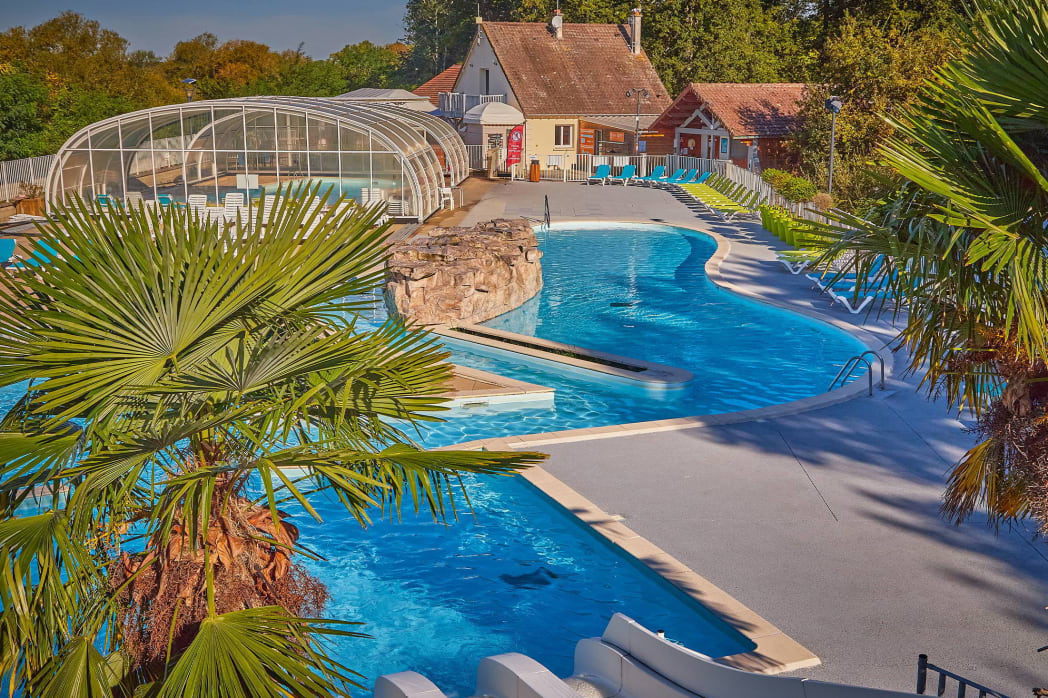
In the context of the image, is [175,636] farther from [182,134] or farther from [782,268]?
[182,134]

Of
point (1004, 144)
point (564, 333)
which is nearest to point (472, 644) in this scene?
point (1004, 144)

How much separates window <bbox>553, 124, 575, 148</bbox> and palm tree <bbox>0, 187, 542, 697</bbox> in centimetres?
3864

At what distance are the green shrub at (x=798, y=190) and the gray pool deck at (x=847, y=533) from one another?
17190 millimetres

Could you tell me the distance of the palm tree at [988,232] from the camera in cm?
428

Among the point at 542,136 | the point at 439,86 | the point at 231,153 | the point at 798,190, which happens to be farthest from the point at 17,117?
the point at 439,86

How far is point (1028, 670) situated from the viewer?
20.3ft

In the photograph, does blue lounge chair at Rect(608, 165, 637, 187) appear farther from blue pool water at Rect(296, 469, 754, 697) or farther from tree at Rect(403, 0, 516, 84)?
tree at Rect(403, 0, 516, 84)

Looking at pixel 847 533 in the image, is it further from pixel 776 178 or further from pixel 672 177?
pixel 672 177

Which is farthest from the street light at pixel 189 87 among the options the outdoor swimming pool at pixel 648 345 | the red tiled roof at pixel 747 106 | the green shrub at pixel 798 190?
the green shrub at pixel 798 190

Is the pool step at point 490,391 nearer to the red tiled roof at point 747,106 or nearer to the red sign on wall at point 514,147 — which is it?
the red tiled roof at point 747,106

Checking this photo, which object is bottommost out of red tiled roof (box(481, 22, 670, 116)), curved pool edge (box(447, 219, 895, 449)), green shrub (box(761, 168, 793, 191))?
curved pool edge (box(447, 219, 895, 449))

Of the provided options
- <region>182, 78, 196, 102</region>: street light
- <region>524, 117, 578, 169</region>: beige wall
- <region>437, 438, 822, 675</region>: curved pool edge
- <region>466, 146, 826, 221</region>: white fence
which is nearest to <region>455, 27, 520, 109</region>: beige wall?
<region>524, 117, 578, 169</region>: beige wall

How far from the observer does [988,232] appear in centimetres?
428

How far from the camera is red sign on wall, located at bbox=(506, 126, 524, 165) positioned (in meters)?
38.3
